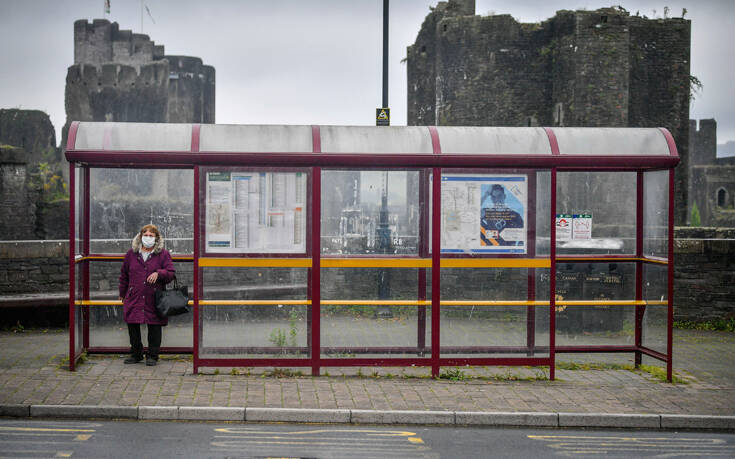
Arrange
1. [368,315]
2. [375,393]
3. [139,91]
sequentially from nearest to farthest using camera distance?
[375,393]
[368,315]
[139,91]

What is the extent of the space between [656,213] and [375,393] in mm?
4326

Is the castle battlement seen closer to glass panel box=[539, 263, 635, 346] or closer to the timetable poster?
the timetable poster

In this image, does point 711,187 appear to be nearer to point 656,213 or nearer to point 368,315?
point 656,213

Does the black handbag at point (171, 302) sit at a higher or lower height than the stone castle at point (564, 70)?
lower

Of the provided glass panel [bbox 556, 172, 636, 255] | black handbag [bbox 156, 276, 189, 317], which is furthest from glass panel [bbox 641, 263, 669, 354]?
black handbag [bbox 156, 276, 189, 317]

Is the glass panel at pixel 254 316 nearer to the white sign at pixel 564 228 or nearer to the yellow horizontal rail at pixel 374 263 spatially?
the yellow horizontal rail at pixel 374 263

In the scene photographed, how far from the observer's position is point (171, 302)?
8961mm

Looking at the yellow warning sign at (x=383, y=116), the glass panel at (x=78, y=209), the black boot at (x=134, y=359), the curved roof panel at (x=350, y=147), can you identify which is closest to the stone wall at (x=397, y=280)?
the glass panel at (x=78, y=209)

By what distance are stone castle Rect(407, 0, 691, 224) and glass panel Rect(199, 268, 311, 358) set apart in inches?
852

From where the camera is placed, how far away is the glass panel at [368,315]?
347 inches

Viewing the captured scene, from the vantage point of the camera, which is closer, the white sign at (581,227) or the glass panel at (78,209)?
the glass panel at (78,209)

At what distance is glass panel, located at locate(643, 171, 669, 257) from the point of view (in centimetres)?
931

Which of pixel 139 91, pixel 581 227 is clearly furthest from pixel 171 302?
pixel 139 91

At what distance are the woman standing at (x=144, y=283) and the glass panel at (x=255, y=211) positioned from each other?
79 centimetres
